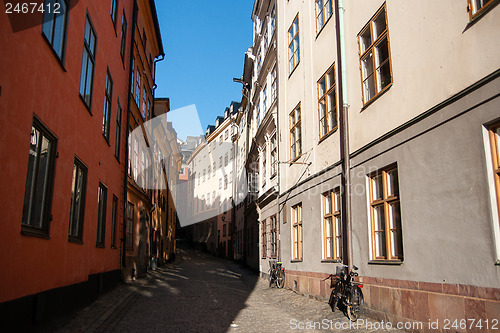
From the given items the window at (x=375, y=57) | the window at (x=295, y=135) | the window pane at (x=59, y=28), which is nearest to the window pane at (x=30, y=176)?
the window pane at (x=59, y=28)

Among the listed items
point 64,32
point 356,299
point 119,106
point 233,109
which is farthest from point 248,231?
point 233,109

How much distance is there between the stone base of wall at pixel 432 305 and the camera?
224 inches

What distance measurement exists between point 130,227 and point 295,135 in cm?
776

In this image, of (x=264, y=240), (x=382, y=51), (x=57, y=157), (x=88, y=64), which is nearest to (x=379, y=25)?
(x=382, y=51)

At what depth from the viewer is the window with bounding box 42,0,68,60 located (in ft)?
22.8

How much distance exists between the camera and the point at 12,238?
18.6 feet

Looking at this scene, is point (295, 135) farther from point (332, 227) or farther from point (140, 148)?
point (140, 148)

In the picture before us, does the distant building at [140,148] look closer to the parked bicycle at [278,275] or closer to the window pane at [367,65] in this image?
the parked bicycle at [278,275]

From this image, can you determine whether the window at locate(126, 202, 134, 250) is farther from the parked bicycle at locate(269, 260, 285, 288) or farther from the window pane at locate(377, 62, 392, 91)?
the window pane at locate(377, 62, 392, 91)

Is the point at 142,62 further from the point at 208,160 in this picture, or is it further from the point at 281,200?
the point at 208,160

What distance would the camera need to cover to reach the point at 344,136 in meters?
10.7

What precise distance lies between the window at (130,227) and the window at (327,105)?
28.1 feet

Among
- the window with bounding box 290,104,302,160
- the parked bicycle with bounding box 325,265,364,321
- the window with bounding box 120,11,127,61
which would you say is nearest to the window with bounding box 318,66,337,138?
the window with bounding box 290,104,302,160

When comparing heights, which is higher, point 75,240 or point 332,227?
point 332,227
